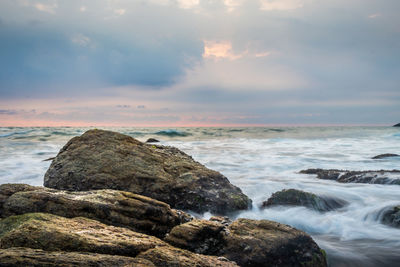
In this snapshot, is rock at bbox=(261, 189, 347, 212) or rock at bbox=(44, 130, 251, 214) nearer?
rock at bbox=(44, 130, 251, 214)

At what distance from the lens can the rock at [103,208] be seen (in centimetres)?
358

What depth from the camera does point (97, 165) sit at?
6.18 metres

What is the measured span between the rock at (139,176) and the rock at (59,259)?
351cm

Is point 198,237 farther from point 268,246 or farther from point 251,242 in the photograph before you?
point 268,246

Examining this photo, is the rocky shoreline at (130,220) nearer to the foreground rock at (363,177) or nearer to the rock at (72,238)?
the rock at (72,238)

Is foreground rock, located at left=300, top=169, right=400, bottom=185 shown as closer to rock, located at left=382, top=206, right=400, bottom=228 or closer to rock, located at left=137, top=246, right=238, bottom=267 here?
rock, located at left=382, top=206, right=400, bottom=228

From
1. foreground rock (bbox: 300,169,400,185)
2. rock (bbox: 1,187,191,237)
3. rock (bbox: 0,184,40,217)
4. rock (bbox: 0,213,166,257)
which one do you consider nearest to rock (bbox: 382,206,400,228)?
foreground rock (bbox: 300,169,400,185)

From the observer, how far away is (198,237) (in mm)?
3400

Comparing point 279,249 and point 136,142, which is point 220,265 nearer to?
point 279,249

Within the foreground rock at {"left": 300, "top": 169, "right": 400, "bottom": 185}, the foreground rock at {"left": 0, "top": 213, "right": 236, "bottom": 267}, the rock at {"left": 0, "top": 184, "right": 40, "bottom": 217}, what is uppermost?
the rock at {"left": 0, "top": 184, "right": 40, "bottom": 217}

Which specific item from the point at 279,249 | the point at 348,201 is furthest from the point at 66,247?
the point at 348,201

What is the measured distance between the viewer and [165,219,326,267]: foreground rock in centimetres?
341

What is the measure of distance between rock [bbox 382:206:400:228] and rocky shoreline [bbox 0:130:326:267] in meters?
3.24

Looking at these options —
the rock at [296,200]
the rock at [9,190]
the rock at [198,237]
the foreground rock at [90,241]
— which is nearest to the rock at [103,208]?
the rock at [9,190]
